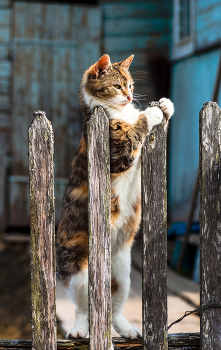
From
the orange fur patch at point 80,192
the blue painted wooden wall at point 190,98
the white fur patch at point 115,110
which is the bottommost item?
the orange fur patch at point 80,192

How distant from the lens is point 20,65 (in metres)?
6.61

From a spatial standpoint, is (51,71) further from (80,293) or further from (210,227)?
(210,227)

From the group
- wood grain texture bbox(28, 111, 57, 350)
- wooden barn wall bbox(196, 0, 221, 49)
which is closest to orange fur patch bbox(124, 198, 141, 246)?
wood grain texture bbox(28, 111, 57, 350)

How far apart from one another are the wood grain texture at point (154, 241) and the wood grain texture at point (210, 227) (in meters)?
0.18

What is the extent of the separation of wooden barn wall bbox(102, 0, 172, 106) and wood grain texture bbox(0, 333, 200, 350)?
5.31m

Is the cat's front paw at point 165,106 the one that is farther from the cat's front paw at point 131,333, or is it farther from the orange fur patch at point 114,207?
the cat's front paw at point 131,333

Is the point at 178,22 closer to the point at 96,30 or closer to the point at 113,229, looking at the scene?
the point at 96,30

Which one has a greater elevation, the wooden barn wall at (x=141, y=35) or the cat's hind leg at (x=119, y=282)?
the wooden barn wall at (x=141, y=35)

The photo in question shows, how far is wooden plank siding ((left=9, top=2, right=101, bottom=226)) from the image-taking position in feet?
21.6

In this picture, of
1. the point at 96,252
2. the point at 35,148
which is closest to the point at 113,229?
the point at 96,252

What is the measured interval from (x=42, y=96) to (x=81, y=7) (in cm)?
156

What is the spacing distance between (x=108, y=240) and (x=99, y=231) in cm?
6

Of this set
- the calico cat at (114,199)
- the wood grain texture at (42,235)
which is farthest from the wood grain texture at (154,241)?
the wood grain texture at (42,235)

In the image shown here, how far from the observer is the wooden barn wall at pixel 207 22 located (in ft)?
18.3
